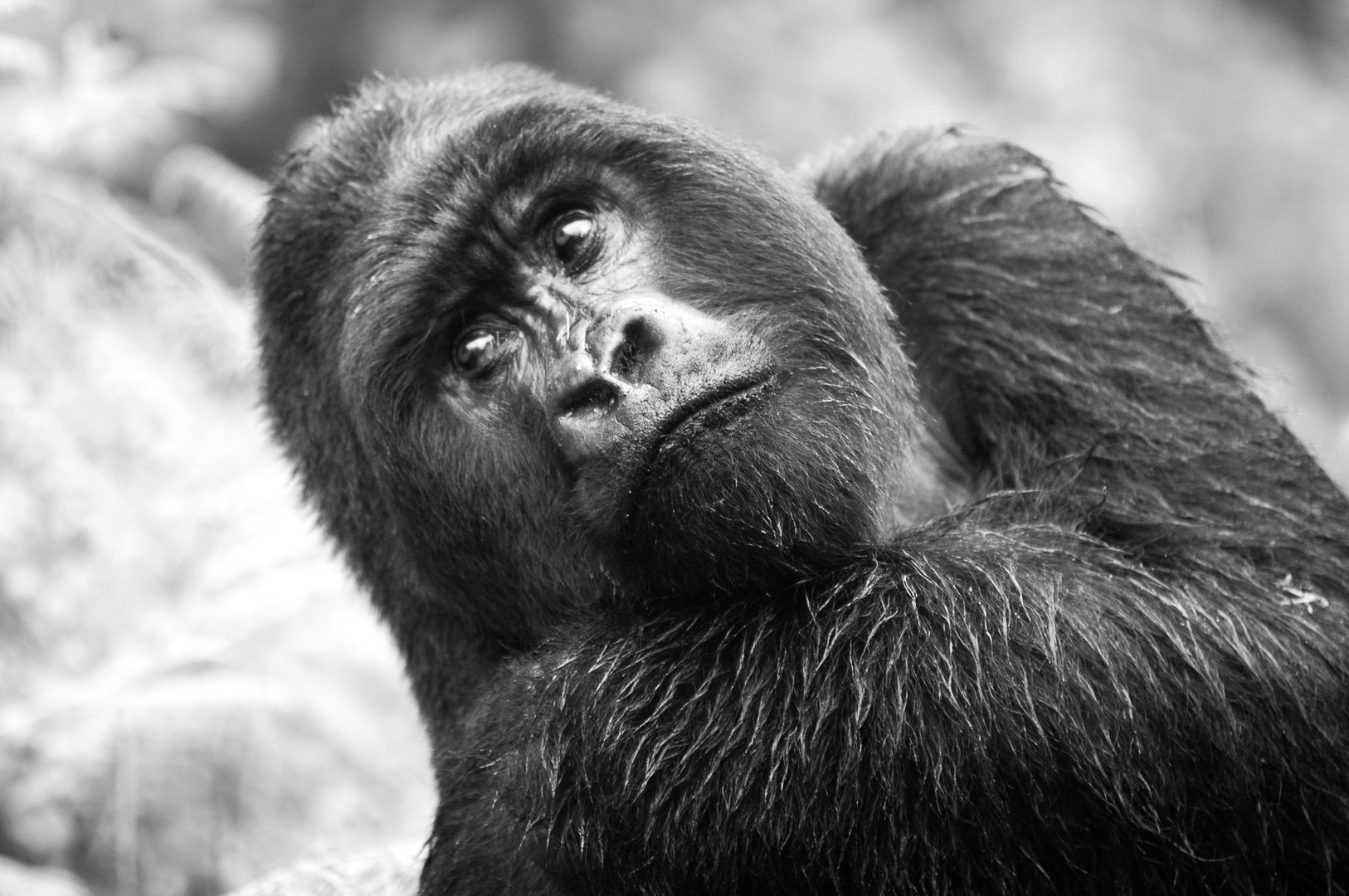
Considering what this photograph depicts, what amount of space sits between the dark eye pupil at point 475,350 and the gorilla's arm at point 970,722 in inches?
24.7

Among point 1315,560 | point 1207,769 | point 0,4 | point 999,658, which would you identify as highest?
point 0,4

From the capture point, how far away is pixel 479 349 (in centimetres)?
305

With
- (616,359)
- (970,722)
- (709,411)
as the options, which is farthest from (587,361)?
(970,722)

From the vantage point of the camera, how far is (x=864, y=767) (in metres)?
2.60

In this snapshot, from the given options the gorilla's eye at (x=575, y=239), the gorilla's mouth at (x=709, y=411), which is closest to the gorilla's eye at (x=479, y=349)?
the gorilla's eye at (x=575, y=239)

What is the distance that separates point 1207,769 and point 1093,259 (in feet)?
4.72

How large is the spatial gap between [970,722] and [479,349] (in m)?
1.31

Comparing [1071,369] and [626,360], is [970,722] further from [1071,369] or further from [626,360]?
[1071,369]

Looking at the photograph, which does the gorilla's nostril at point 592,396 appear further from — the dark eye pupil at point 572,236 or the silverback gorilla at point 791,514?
the dark eye pupil at point 572,236

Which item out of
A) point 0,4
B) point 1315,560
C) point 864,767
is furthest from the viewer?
point 0,4

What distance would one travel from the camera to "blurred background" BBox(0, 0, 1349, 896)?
483 centimetres

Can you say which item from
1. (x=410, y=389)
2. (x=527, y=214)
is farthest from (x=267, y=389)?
(x=527, y=214)

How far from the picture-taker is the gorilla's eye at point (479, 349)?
3033mm

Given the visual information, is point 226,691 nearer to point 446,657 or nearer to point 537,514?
point 446,657
